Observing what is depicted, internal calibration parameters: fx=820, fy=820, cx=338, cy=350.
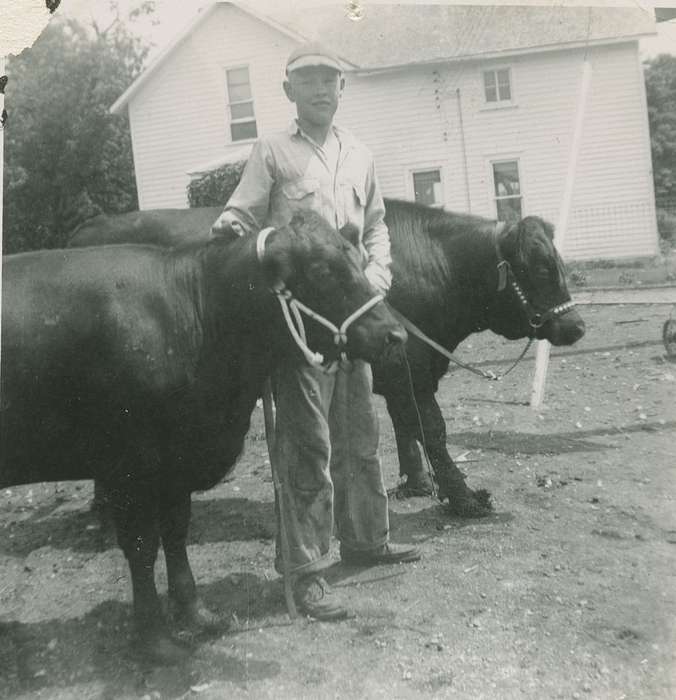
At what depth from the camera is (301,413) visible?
3.80m

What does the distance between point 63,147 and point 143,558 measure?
516 inches

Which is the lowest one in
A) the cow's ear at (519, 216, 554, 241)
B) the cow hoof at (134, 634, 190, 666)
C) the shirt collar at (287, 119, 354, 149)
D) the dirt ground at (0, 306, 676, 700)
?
the dirt ground at (0, 306, 676, 700)

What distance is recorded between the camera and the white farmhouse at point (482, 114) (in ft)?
54.0

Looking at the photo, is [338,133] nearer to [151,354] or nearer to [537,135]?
[151,354]

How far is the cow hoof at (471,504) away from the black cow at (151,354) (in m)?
1.83

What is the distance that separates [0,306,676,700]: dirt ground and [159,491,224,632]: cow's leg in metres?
0.12

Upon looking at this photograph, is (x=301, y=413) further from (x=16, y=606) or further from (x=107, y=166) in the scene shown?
(x=107, y=166)

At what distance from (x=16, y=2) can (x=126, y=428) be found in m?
1.64

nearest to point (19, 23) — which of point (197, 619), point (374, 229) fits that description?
point (374, 229)

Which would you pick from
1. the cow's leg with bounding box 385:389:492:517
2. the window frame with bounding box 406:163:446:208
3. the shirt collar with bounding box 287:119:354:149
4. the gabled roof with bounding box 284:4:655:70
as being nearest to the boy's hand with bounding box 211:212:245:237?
the shirt collar with bounding box 287:119:354:149

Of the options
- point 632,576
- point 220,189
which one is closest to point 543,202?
point 220,189

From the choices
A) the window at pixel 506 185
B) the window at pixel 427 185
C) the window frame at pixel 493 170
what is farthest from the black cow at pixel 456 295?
the window at pixel 506 185

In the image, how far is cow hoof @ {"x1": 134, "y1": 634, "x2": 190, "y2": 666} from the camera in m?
3.47

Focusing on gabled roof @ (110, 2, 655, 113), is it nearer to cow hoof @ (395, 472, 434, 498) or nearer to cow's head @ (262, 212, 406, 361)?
cow hoof @ (395, 472, 434, 498)
